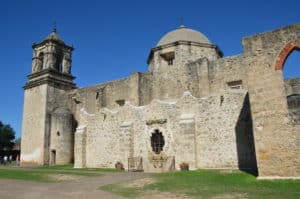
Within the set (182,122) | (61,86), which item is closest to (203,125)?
(182,122)

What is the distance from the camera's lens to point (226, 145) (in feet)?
47.4

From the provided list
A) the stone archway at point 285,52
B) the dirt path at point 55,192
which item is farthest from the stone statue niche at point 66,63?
the stone archway at point 285,52

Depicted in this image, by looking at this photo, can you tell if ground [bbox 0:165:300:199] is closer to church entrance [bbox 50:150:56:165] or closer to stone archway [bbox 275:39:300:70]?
stone archway [bbox 275:39:300:70]

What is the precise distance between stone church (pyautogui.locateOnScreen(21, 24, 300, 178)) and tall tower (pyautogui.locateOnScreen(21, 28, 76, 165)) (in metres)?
0.09

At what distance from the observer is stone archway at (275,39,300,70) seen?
1002 centimetres

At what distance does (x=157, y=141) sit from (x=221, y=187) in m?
7.98

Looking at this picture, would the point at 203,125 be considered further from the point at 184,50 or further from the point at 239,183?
the point at 184,50

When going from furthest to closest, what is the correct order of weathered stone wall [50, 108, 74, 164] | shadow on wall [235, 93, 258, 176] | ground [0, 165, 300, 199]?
1. weathered stone wall [50, 108, 74, 164]
2. shadow on wall [235, 93, 258, 176]
3. ground [0, 165, 300, 199]

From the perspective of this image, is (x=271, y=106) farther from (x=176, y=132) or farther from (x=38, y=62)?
(x=38, y=62)

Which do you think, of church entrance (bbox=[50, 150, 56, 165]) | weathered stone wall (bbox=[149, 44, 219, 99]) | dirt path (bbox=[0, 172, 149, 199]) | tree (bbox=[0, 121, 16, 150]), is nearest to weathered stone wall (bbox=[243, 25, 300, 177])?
dirt path (bbox=[0, 172, 149, 199])

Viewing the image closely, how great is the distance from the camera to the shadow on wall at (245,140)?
13789 millimetres

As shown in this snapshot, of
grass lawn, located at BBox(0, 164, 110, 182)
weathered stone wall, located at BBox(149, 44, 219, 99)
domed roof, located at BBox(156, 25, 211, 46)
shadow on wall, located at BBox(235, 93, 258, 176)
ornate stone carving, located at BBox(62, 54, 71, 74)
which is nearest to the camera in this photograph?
grass lawn, located at BBox(0, 164, 110, 182)

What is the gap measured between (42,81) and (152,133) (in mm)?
13030

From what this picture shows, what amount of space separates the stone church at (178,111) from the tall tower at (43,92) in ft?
0.29
